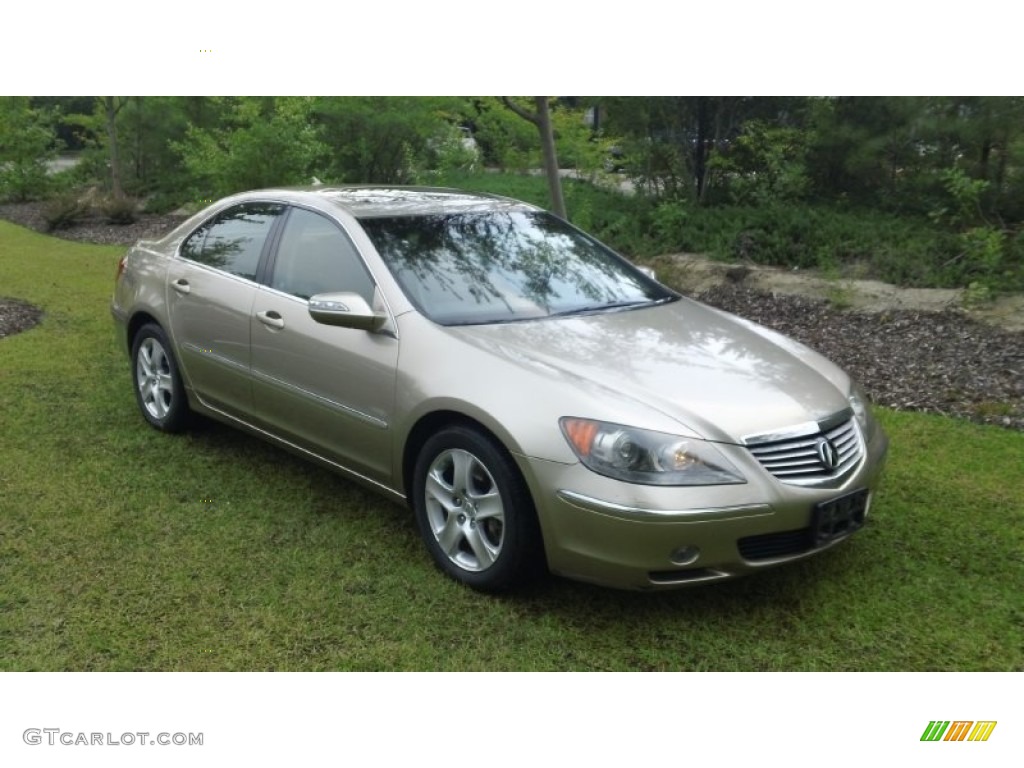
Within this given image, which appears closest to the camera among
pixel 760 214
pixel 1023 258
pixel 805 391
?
pixel 805 391

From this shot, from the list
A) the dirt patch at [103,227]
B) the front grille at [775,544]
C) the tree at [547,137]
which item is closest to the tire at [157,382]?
the front grille at [775,544]

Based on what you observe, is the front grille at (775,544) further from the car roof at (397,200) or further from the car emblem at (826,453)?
the car roof at (397,200)

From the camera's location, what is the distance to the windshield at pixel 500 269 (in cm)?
421

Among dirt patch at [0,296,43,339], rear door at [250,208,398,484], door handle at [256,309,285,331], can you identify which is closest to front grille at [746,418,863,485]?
rear door at [250,208,398,484]

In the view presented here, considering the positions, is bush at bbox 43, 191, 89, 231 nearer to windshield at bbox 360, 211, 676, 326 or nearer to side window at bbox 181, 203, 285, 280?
side window at bbox 181, 203, 285, 280

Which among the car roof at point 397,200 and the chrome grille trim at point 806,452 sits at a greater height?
the car roof at point 397,200

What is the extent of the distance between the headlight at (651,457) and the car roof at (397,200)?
6.15 ft

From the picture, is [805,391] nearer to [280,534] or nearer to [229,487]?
[280,534]

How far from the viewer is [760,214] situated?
32.9ft

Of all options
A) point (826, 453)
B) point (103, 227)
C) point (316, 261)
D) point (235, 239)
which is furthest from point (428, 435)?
point (103, 227)

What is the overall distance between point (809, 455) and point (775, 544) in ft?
1.16

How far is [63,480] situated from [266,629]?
1.99 meters

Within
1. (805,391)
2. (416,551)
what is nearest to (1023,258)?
(805,391)
